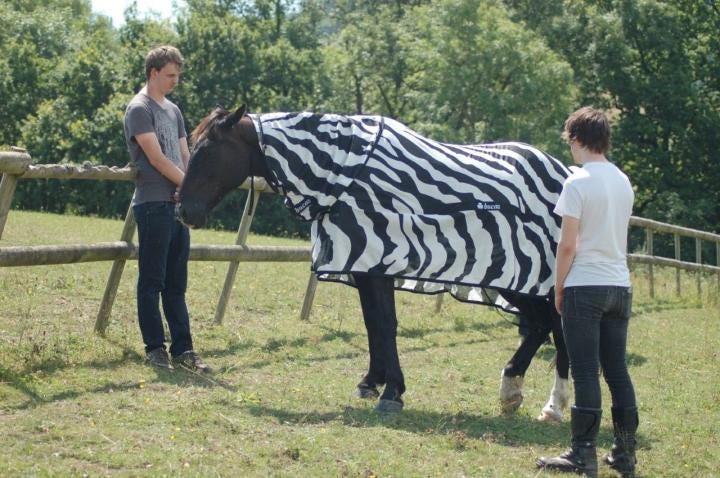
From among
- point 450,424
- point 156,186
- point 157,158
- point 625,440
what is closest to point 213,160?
point 157,158

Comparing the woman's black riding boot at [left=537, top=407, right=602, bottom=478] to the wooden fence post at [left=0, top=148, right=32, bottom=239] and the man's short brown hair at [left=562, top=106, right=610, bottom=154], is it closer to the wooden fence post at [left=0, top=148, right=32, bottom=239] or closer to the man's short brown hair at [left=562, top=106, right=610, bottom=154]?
the man's short brown hair at [left=562, top=106, right=610, bottom=154]

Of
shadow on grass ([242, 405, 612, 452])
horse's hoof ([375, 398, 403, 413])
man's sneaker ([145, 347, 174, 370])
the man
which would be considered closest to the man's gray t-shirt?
the man

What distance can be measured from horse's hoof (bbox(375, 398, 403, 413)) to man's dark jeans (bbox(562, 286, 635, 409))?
4.70 feet

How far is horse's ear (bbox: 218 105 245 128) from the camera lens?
6391 mm

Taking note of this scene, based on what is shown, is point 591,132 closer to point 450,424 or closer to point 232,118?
point 450,424

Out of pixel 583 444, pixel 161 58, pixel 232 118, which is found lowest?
pixel 583 444

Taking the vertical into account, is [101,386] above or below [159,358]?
below

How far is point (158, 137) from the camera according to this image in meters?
6.94

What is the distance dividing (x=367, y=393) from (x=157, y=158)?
1968 millimetres

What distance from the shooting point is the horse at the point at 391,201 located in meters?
6.30

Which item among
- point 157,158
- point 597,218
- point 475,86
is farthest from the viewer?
point 475,86

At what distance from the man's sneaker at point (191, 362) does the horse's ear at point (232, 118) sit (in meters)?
1.61

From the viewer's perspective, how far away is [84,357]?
6.94 m

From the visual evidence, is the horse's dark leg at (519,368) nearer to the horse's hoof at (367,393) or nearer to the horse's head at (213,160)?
the horse's hoof at (367,393)
